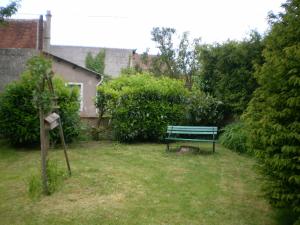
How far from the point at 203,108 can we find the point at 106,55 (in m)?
30.1

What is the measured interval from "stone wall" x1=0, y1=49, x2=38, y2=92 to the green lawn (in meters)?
4.44

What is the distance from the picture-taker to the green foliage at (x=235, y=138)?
38.9 ft

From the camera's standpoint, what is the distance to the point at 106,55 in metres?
43.1

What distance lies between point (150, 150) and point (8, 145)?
489cm

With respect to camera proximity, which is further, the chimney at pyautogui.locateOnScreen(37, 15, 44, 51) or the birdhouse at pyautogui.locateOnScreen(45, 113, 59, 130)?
the chimney at pyautogui.locateOnScreen(37, 15, 44, 51)

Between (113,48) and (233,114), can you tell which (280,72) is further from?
(113,48)

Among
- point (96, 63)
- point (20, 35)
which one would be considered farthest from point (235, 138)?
point (96, 63)

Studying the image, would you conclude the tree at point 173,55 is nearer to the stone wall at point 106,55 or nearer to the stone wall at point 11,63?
the stone wall at point 106,55

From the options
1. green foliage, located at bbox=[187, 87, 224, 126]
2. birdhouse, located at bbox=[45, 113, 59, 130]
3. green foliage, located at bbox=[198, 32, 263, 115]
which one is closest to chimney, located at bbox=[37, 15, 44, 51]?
green foliage, located at bbox=[198, 32, 263, 115]

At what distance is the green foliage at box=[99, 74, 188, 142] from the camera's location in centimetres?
1345

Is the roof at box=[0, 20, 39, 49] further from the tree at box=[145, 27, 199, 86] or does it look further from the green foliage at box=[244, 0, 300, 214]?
the green foliage at box=[244, 0, 300, 214]

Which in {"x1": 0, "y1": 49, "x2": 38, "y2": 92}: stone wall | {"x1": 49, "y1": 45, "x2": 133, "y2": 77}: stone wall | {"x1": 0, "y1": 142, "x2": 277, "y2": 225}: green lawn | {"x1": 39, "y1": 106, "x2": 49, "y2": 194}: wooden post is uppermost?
{"x1": 49, "y1": 45, "x2": 133, "y2": 77}: stone wall

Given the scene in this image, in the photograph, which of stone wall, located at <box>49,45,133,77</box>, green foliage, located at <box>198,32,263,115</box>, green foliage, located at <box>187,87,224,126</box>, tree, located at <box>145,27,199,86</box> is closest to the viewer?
green foliage, located at <box>198,32,263,115</box>

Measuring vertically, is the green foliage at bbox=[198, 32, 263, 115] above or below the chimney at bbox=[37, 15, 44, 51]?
below
